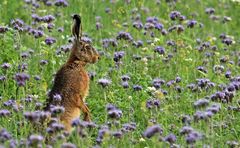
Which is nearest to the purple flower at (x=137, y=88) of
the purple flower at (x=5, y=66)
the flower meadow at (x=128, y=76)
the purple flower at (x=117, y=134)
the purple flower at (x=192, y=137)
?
the flower meadow at (x=128, y=76)

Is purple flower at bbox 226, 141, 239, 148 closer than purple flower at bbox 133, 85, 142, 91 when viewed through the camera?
Yes

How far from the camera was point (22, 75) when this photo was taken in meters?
8.35

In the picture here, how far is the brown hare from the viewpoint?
8.64 m

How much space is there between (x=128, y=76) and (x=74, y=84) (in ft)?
4.84

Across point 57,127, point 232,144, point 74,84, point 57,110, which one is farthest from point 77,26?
point 57,127

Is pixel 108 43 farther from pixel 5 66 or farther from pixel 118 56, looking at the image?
pixel 5 66

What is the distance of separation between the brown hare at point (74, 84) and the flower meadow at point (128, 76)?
0.20 metres

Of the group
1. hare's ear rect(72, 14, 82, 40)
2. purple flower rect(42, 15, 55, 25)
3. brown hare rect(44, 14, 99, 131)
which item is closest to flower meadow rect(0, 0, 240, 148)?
purple flower rect(42, 15, 55, 25)

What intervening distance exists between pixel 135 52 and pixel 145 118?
265 centimetres

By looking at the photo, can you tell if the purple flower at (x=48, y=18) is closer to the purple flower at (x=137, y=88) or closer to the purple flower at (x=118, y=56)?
the purple flower at (x=118, y=56)

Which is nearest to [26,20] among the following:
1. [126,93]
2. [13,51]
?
[13,51]

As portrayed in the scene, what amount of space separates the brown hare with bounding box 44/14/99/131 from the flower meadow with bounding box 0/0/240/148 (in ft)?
0.67

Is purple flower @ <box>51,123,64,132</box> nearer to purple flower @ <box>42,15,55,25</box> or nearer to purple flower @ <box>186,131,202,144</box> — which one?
purple flower @ <box>186,131,202,144</box>

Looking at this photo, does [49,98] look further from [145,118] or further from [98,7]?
[98,7]
